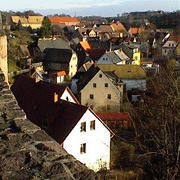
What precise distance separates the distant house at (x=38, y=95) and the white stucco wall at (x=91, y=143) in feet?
8.27

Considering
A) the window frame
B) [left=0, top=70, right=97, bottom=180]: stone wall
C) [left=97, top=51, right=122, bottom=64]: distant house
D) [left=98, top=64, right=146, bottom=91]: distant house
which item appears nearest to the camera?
[left=0, top=70, right=97, bottom=180]: stone wall

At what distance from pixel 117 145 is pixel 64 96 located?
12.3 feet

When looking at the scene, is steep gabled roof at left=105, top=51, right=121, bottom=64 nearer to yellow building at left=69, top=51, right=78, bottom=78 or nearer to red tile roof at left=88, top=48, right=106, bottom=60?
yellow building at left=69, top=51, right=78, bottom=78

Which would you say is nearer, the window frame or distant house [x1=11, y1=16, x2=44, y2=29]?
the window frame

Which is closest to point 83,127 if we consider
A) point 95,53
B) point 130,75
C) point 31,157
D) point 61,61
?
point 31,157

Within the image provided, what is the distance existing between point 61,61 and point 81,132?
28.0 metres

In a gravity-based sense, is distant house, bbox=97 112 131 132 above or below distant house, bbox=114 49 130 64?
below

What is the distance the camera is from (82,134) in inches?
600

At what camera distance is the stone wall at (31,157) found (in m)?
2.61

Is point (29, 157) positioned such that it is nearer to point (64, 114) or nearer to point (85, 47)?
point (64, 114)

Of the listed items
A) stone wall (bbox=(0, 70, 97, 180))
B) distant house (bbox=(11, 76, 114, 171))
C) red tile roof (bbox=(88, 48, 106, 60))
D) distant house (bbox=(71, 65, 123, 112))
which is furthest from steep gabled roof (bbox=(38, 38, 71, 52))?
stone wall (bbox=(0, 70, 97, 180))

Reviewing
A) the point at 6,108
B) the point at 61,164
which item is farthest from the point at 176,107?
the point at 61,164

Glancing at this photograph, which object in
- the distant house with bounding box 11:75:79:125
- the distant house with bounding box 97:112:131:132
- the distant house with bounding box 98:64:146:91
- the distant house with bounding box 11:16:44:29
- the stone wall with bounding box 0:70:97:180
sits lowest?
the distant house with bounding box 97:112:131:132

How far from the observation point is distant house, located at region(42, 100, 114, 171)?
14.8 meters
